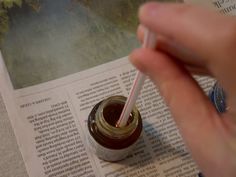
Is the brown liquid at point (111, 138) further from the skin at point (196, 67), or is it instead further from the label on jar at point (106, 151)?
the skin at point (196, 67)

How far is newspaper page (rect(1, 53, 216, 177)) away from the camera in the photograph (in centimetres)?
43

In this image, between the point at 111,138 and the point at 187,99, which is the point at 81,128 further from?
the point at 187,99

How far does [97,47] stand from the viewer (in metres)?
0.48

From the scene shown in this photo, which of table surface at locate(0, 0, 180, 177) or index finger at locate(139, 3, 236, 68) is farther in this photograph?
table surface at locate(0, 0, 180, 177)

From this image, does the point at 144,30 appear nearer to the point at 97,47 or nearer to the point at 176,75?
the point at 176,75

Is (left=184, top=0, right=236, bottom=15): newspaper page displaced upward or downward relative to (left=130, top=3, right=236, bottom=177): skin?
upward

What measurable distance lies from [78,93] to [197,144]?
183 millimetres

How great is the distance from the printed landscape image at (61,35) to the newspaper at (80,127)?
11 mm

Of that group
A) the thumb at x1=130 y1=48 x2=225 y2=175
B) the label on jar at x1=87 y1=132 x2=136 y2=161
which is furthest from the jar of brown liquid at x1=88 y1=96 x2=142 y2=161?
the thumb at x1=130 y1=48 x2=225 y2=175

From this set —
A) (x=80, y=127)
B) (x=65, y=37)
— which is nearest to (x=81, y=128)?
(x=80, y=127)

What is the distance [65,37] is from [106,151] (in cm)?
14

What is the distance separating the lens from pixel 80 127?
1.46ft

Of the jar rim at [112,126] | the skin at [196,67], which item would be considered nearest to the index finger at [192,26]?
the skin at [196,67]

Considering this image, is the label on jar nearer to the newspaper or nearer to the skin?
the newspaper
